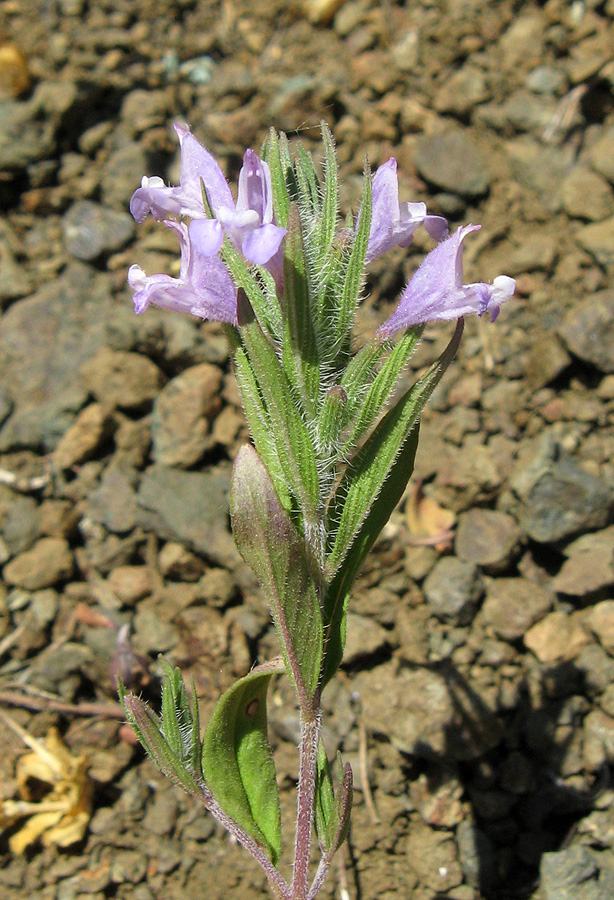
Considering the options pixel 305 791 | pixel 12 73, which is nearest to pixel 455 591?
pixel 305 791

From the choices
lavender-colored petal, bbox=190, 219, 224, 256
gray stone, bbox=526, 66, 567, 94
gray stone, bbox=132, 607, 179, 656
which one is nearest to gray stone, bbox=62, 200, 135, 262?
gray stone, bbox=132, 607, 179, 656

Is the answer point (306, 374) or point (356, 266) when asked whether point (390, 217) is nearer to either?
point (356, 266)

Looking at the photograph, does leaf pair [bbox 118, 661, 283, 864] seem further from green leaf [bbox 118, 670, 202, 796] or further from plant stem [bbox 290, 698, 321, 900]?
plant stem [bbox 290, 698, 321, 900]

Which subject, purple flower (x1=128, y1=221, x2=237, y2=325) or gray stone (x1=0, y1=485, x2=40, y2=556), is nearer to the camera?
purple flower (x1=128, y1=221, x2=237, y2=325)

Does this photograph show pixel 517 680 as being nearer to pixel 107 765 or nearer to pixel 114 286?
pixel 107 765

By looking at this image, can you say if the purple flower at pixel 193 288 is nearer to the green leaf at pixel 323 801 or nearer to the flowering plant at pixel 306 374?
the flowering plant at pixel 306 374

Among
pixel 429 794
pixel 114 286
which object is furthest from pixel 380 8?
pixel 429 794

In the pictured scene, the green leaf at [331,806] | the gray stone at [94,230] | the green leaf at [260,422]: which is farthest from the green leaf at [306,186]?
the gray stone at [94,230]
